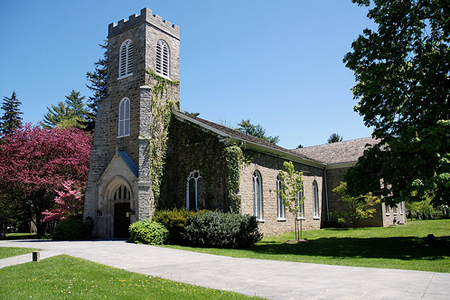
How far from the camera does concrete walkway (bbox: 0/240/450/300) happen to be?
270 inches

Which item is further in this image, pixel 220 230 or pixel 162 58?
pixel 162 58

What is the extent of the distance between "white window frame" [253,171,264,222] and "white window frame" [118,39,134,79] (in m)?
10.2

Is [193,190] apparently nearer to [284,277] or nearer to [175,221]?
[175,221]

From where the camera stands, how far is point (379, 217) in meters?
28.5

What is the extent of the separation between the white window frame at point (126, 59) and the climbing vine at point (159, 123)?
184cm

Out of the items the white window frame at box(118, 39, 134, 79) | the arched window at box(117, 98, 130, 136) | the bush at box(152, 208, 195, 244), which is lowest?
the bush at box(152, 208, 195, 244)

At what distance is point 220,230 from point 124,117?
9.86 metres

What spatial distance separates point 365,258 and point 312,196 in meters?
15.9

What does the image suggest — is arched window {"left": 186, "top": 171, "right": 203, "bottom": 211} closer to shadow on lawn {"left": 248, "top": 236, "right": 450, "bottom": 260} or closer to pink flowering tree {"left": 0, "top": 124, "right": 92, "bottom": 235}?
shadow on lawn {"left": 248, "top": 236, "right": 450, "bottom": 260}

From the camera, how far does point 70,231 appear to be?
20.2 m

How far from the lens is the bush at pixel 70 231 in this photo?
20.2 m

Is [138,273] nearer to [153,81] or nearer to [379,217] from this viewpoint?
[153,81]

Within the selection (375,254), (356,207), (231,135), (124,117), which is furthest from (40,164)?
(356,207)

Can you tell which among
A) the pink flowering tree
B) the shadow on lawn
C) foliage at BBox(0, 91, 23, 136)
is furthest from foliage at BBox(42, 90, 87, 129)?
the shadow on lawn
